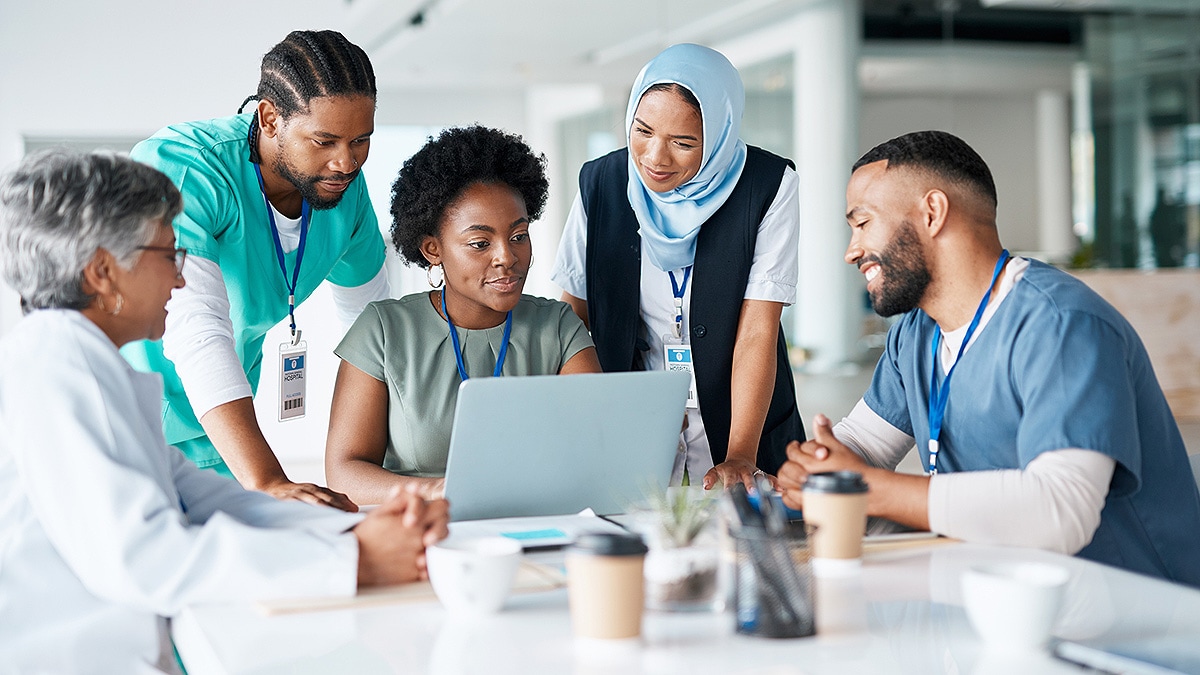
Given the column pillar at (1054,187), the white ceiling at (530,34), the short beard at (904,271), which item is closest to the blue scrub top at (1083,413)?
the short beard at (904,271)

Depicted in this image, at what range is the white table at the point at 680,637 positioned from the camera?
1.07 metres

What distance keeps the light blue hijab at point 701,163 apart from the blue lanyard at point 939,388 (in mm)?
666

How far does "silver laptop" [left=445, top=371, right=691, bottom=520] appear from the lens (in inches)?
62.6

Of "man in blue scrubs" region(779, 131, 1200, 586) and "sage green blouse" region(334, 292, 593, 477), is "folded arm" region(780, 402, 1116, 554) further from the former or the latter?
"sage green blouse" region(334, 292, 593, 477)

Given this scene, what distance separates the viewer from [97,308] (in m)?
1.41

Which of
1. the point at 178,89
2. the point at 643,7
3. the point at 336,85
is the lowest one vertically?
the point at 336,85

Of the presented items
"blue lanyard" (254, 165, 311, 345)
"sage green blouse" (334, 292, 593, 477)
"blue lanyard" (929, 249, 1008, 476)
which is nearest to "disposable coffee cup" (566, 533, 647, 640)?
"blue lanyard" (929, 249, 1008, 476)

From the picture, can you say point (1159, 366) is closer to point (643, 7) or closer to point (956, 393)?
point (643, 7)

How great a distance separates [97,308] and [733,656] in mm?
895

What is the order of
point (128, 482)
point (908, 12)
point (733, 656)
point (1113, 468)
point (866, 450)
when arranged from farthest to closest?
point (908, 12) < point (866, 450) < point (1113, 468) < point (128, 482) < point (733, 656)

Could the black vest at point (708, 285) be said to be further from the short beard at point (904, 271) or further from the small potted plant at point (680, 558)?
the small potted plant at point (680, 558)

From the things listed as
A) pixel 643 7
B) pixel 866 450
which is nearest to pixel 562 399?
pixel 866 450

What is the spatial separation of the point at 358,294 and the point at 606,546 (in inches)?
73.3

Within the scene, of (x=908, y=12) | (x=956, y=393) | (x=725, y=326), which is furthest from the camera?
(x=908, y=12)
